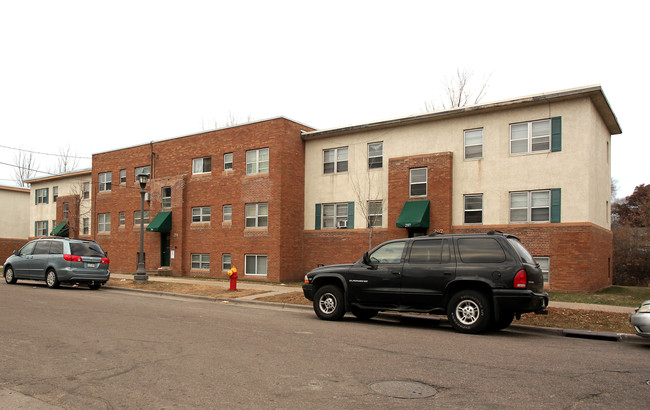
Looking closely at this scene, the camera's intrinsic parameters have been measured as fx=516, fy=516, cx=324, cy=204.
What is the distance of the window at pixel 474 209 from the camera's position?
69.2ft

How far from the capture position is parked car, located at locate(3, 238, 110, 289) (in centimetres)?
1861

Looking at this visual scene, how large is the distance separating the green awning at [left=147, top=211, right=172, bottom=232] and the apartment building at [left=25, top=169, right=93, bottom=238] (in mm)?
8192

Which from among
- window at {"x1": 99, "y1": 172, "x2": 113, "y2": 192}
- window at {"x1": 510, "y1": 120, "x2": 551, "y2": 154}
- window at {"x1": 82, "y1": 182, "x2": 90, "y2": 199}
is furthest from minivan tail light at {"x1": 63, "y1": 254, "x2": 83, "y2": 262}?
window at {"x1": 82, "y1": 182, "x2": 90, "y2": 199}

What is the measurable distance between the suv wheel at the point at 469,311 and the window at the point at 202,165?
20667mm

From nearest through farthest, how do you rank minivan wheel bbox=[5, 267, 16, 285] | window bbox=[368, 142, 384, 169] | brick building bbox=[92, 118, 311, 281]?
minivan wheel bbox=[5, 267, 16, 285]
window bbox=[368, 142, 384, 169]
brick building bbox=[92, 118, 311, 281]

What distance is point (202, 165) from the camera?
94.8ft

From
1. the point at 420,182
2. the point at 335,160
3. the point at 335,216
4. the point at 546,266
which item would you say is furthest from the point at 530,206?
the point at 335,160

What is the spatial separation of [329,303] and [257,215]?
15.0 metres

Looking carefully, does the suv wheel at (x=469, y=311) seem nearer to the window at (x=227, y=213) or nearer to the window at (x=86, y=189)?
the window at (x=227, y=213)

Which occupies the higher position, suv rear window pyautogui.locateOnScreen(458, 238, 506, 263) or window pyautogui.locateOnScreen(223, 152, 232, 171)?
window pyautogui.locateOnScreen(223, 152, 232, 171)

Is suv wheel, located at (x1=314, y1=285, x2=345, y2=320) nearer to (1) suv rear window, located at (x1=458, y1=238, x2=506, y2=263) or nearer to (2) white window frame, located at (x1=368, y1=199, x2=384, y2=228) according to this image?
(1) suv rear window, located at (x1=458, y1=238, x2=506, y2=263)

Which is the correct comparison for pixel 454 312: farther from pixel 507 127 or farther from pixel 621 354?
pixel 507 127

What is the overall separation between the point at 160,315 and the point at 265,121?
15.5 meters

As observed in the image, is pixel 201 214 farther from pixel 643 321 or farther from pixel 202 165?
pixel 643 321
